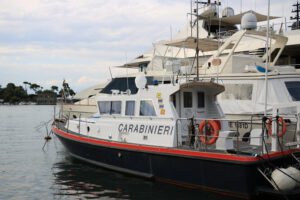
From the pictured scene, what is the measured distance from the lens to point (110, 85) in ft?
70.0

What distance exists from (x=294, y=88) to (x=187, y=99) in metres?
6.06

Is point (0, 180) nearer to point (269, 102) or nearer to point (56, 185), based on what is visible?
point (56, 185)

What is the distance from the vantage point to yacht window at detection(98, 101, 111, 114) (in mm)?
10990

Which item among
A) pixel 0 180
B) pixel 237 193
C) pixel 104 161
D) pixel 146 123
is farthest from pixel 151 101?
pixel 0 180

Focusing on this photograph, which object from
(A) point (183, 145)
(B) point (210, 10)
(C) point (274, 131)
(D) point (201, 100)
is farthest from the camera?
(B) point (210, 10)

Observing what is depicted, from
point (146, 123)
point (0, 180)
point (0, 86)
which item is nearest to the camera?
point (146, 123)

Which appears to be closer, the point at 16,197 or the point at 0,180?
the point at 16,197

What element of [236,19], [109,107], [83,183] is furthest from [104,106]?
[236,19]

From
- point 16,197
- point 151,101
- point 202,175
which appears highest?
point 151,101

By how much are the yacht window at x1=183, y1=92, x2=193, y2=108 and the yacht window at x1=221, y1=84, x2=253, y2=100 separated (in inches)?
202

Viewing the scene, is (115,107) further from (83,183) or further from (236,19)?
(236,19)

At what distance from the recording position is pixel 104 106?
439 inches

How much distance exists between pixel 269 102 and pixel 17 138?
15.0 metres

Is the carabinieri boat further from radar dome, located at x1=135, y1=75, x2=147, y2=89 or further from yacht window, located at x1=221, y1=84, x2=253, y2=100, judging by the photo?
yacht window, located at x1=221, y1=84, x2=253, y2=100
